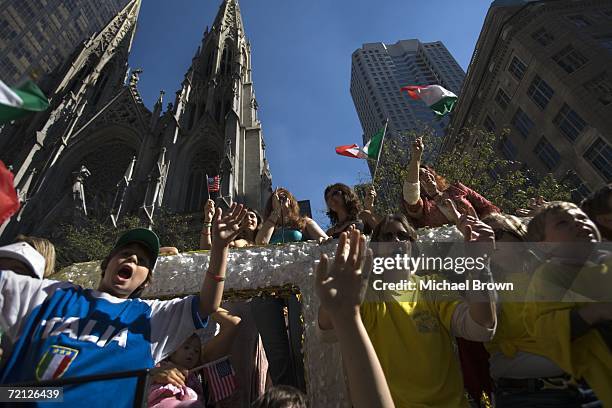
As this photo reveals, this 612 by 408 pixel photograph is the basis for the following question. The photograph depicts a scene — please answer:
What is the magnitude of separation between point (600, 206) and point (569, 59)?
23251 mm

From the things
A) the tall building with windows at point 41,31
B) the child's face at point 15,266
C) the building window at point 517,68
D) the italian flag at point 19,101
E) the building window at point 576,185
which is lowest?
the child's face at point 15,266

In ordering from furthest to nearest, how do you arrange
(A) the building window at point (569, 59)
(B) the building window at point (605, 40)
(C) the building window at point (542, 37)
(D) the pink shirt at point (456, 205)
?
1. (C) the building window at point (542, 37)
2. (B) the building window at point (605, 40)
3. (A) the building window at point (569, 59)
4. (D) the pink shirt at point (456, 205)

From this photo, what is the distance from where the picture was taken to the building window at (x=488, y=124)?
24800mm

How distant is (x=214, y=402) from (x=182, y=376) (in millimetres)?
496

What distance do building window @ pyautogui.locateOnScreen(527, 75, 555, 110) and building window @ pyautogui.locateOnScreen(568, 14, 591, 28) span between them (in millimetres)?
4524

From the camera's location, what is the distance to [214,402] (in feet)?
9.44

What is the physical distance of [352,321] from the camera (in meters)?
1.48

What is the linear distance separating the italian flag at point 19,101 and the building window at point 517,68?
86.1 feet

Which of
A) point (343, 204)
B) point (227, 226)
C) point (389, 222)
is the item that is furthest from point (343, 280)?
point (343, 204)

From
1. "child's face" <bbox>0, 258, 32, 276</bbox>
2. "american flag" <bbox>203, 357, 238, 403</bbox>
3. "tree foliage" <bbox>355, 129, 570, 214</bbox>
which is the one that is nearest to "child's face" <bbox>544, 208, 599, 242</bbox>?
"american flag" <bbox>203, 357, 238, 403</bbox>

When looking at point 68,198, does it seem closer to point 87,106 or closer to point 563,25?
point 87,106

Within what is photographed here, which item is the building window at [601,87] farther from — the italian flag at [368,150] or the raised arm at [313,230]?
the raised arm at [313,230]

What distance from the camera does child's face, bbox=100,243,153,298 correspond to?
244cm

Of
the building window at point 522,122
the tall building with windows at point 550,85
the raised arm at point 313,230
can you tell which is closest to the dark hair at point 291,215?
the raised arm at point 313,230
